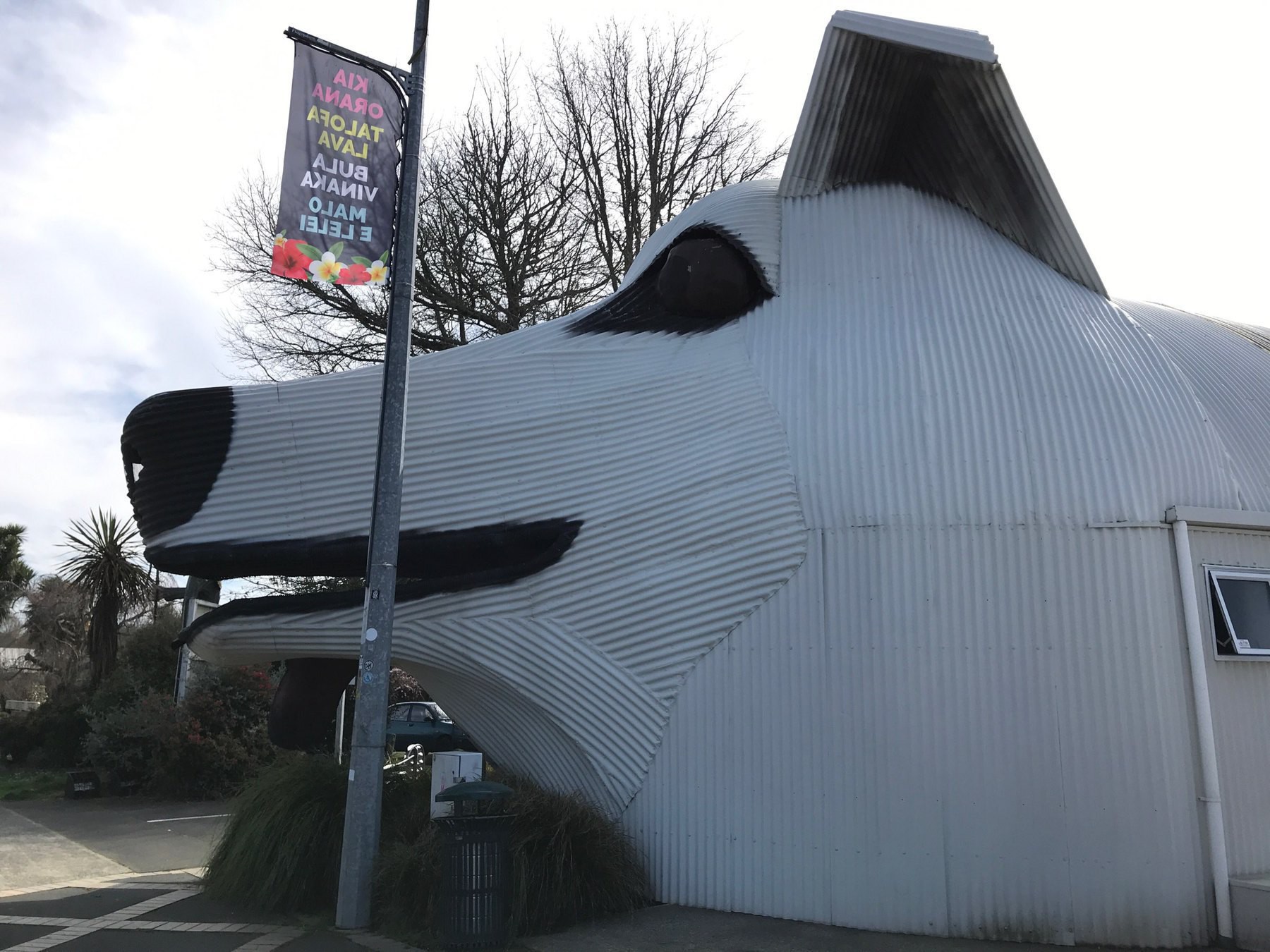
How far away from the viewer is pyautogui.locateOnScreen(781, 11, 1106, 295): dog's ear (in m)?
7.97

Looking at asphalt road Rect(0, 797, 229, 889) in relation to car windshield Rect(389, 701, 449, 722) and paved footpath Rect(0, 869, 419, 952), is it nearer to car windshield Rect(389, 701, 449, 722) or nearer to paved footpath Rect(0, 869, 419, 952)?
paved footpath Rect(0, 869, 419, 952)

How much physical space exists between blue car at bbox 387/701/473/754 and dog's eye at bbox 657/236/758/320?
45.5 ft

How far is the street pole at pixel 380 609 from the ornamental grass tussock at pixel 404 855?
0.27m

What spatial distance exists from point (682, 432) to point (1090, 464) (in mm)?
2791

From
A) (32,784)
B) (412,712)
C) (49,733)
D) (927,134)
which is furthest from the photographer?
(412,712)

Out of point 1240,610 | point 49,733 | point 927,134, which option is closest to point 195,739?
point 49,733

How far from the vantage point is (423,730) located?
795 inches

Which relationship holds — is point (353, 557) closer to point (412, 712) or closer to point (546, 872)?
point (546, 872)

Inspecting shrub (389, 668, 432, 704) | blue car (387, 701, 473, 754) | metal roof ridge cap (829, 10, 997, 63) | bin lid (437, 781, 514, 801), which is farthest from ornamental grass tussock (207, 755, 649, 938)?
shrub (389, 668, 432, 704)

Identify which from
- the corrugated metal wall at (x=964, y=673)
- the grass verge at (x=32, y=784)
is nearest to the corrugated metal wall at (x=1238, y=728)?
the corrugated metal wall at (x=964, y=673)

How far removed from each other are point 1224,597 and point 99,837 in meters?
11.8

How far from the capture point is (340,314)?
19.0 m

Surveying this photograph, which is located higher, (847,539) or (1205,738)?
(847,539)

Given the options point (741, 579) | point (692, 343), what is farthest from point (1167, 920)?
point (692, 343)
